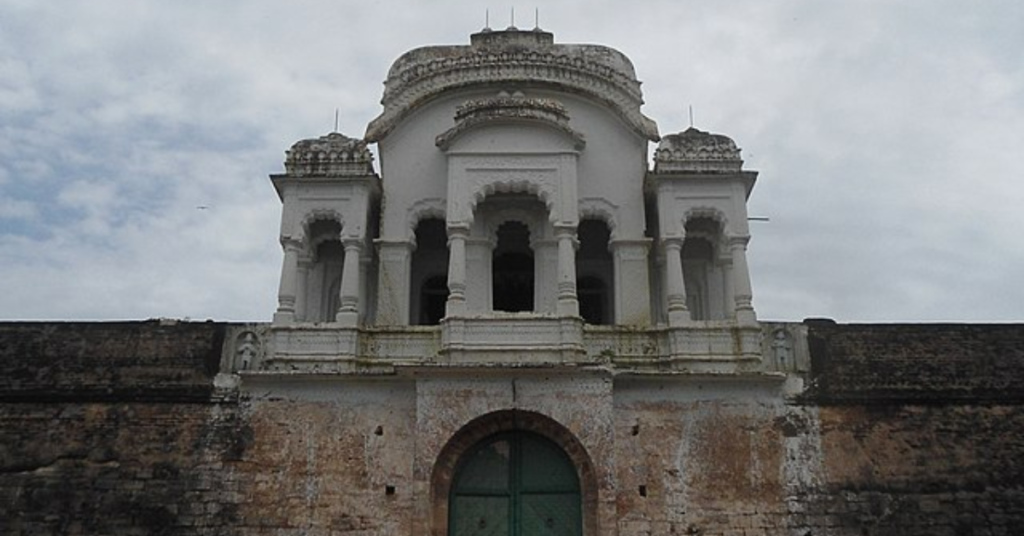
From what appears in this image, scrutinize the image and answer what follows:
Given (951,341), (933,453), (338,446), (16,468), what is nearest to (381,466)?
(338,446)

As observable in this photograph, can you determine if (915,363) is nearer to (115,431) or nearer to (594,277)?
(594,277)

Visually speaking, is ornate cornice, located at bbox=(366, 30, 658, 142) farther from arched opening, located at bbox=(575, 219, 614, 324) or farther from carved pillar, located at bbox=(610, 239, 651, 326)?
arched opening, located at bbox=(575, 219, 614, 324)

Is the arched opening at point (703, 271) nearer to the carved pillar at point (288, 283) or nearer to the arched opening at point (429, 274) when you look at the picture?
the arched opening at point (429, 274)

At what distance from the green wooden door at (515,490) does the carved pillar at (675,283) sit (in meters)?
2.35

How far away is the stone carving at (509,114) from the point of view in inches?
498

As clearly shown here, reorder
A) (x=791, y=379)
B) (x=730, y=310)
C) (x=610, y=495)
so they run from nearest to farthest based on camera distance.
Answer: (x=610, y=495), (x=791, y=379), (x=730, y=310)

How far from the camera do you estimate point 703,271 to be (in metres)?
14.2

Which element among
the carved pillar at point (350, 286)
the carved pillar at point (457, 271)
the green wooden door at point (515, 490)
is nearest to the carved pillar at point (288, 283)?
the carved pillar at point (350, 286)

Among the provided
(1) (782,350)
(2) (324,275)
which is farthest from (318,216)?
(1) (782,350)

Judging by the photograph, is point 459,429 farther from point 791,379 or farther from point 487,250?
point 791,379

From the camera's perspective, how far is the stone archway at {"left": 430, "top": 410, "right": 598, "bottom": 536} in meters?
11.2

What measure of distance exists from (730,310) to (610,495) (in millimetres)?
3296

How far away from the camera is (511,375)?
450 inches

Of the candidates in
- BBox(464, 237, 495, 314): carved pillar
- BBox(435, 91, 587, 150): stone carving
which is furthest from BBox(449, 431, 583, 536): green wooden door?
BBox(435, 91, 587, 150): stone carving
